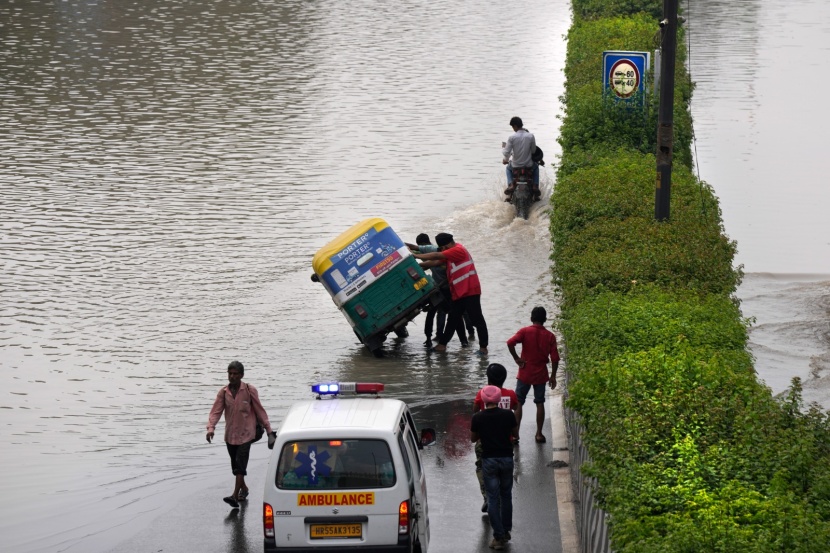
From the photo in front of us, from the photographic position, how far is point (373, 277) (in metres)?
16.1

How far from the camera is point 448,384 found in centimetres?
1585

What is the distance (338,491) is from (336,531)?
32cm

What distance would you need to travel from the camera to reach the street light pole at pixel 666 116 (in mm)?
14633

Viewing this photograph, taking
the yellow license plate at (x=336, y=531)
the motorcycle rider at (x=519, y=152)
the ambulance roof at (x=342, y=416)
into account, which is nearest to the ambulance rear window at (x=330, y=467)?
the ambulance roof at (x=342, y=416)

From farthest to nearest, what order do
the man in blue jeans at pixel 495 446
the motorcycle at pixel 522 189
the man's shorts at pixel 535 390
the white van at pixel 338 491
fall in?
the motorcycle at pixel 522 189 → the man's shorts at pixel 535 390 → the man in blue jeans at pixel 495 446 → the white van at pixel 338 491

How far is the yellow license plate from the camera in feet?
32.0

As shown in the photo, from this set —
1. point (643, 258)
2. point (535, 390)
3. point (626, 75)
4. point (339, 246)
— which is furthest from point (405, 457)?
point (626, 75)

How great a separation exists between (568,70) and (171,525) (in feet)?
55.3

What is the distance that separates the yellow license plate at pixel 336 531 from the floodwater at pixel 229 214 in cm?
265

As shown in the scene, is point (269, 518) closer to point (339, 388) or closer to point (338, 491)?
point (338, 491)

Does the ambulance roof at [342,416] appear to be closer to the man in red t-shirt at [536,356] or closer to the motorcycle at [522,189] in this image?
the man in red t-shirt at [536,356]

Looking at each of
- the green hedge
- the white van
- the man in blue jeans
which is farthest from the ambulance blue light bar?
the green hedge

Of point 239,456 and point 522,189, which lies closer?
point 239,456

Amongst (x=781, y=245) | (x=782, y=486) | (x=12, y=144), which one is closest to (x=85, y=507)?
(x=782, y=486)
